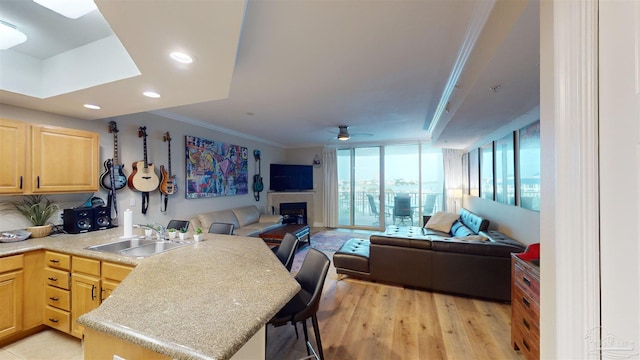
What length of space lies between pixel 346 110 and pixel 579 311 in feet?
10.9

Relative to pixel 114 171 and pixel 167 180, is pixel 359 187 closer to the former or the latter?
pixel 167 180

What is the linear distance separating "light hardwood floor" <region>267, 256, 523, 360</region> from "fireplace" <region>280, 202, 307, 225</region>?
3622 mm

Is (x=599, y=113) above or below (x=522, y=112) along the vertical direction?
below

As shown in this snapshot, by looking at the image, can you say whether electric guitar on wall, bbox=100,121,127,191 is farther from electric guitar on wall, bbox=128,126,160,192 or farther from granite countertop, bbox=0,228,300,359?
granite countertop, bbox=0,228,300,359

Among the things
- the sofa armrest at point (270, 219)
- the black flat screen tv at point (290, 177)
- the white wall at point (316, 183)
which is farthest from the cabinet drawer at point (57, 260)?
the white wall at point (316, 183)

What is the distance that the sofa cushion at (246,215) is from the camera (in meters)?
4.95

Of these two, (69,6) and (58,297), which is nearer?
(69,6)

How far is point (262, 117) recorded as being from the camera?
4.03 metres

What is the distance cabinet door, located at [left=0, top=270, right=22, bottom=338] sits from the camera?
1915mm

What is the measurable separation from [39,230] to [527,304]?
14.1 ft

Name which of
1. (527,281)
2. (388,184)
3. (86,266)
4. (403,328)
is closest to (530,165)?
(527,281)

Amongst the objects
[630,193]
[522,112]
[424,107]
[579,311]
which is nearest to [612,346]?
[579,311]

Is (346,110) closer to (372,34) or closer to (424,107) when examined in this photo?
(424,107)

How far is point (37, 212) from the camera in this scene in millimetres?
2432
